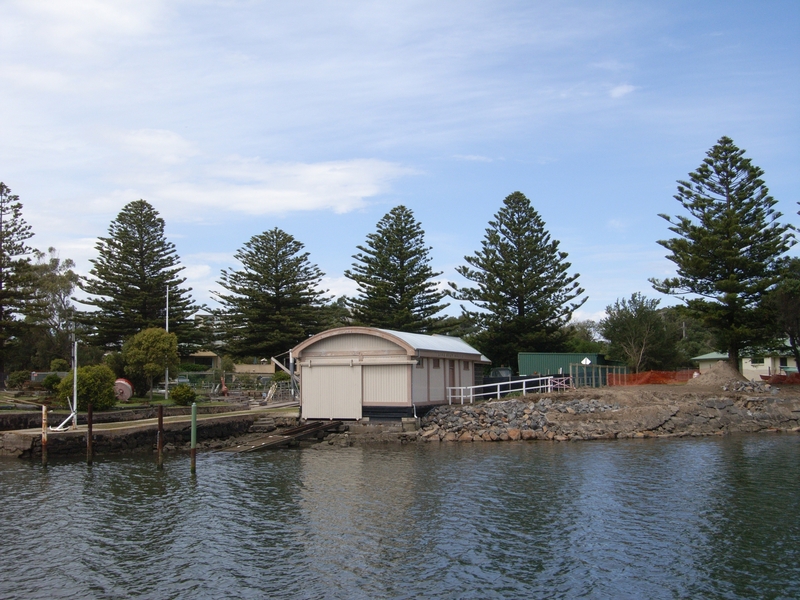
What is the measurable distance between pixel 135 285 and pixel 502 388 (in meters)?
29.5

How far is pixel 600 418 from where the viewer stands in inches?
1007

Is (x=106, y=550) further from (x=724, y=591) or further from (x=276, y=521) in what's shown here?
(x=724, y=591)

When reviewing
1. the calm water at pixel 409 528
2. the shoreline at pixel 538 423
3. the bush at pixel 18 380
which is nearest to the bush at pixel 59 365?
the bush at pixel 18 380

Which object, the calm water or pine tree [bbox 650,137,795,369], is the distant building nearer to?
pine tree [bbox 650,137,795,369]

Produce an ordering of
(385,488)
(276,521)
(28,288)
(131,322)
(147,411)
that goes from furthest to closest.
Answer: (131,322) → (28,288) → (147,411) → (385,488) → (276,521)

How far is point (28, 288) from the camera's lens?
4153 centimetres

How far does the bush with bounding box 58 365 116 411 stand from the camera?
25594 mm

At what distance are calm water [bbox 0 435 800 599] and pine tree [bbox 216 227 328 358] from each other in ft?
97.9

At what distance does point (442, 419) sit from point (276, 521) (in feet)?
42.7

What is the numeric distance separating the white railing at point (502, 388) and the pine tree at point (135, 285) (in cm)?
2588

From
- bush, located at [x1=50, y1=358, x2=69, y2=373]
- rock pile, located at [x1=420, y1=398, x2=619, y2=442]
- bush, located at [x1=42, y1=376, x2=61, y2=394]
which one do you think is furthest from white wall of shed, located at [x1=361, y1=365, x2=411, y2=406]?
bush, located at [x1=50, y1=358, x2=69, y2=373]

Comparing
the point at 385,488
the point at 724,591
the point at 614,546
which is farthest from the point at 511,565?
the point at 385,488

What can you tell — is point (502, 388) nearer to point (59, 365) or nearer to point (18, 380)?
point (59, 365)

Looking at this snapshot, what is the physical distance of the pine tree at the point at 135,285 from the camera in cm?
4700
